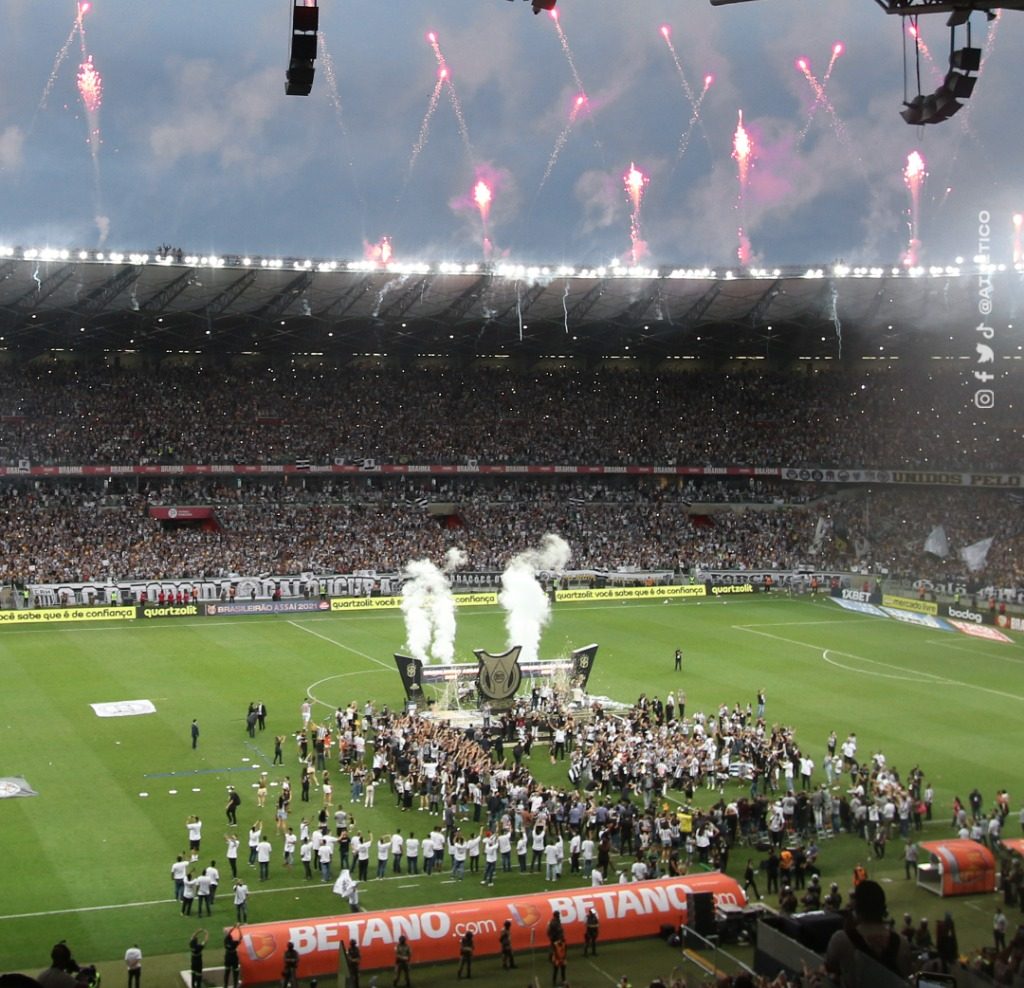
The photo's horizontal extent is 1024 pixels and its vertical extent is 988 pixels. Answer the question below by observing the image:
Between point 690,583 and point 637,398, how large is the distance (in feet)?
58.2

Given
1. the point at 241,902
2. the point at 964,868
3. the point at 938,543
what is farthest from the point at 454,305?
the point at 241,902

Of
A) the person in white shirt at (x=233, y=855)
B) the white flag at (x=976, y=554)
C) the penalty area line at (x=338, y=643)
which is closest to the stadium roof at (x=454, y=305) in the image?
the white flag at (x=976, y=554)

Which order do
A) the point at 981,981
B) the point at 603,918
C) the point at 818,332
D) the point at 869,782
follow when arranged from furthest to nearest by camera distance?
the point at 818,332
the point at 869,782
the point at 603,918
the point at 981,981

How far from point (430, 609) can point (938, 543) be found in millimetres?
31933

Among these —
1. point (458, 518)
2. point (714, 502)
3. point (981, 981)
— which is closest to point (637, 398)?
point (714, 502)

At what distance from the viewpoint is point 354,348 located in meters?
81.4

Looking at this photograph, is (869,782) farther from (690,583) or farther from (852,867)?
(690,583)

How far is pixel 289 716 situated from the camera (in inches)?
1628

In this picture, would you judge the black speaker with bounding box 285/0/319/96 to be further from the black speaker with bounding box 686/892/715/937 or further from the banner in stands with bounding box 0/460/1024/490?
the banner in stands with bounding box 0/460/1024/490

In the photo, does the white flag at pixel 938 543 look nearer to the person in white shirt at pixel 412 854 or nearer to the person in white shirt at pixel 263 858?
the person in white shirt at pixel 412 854

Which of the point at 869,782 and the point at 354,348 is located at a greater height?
the point at 354,348

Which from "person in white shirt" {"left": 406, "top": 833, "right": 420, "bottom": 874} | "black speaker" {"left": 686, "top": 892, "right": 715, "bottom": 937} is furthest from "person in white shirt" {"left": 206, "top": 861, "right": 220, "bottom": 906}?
"black speaker" {"left": 686, "top": 892, "right": 715, "bottom": 937}

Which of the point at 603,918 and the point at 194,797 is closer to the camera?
the point at 603,918

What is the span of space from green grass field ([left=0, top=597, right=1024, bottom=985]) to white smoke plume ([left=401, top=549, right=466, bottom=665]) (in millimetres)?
1260
